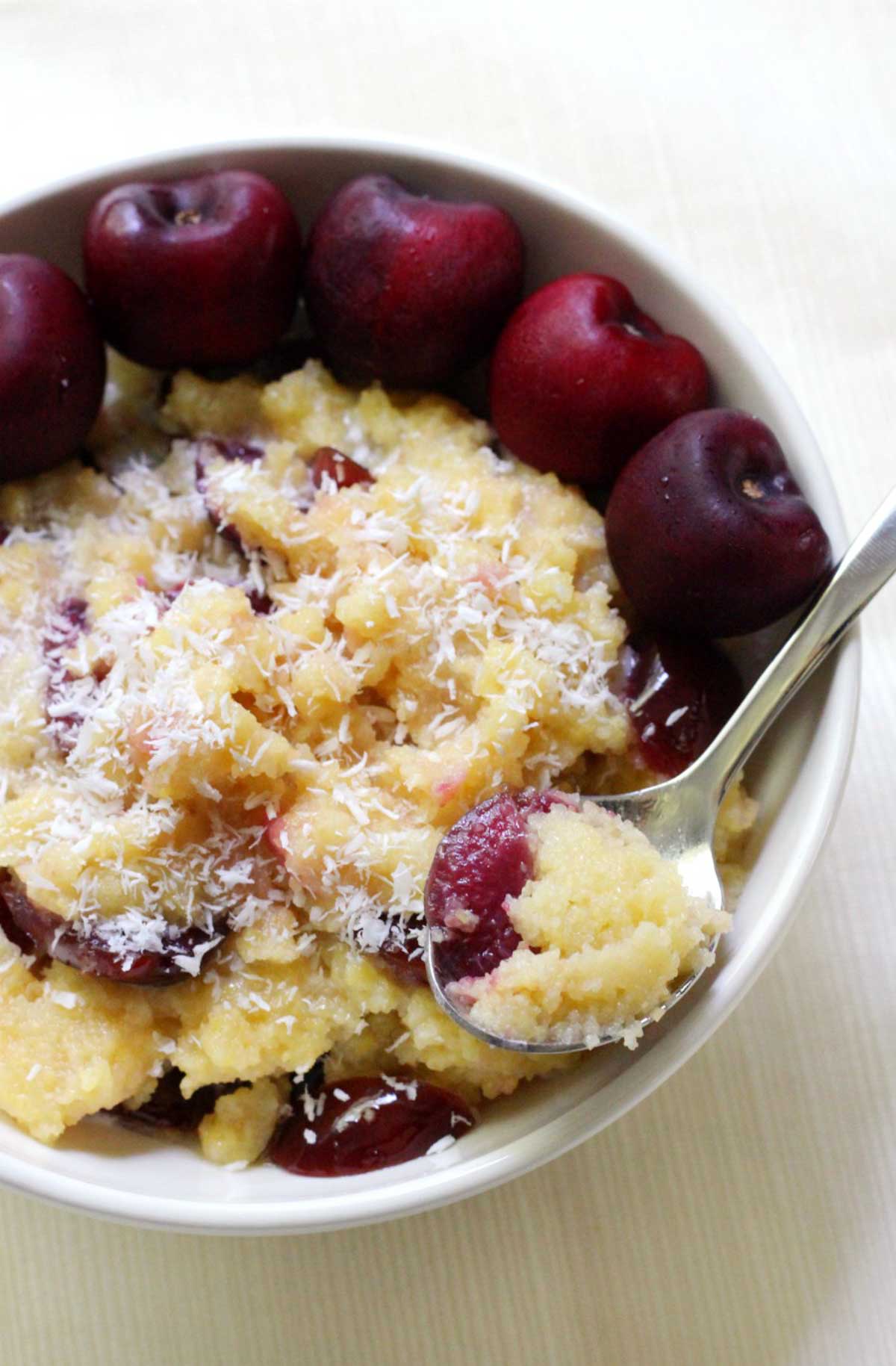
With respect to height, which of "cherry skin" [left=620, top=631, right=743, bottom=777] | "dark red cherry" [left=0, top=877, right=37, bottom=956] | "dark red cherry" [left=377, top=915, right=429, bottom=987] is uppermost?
"cherry skin" [left=620, top=631, right=743, bottom=777]

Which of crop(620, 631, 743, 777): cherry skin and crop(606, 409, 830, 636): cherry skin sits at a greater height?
crop(606, 409, 830, 636): cherry skin

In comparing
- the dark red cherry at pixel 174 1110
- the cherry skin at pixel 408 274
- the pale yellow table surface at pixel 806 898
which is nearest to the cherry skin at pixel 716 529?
the cherry skin at pixel 408 274

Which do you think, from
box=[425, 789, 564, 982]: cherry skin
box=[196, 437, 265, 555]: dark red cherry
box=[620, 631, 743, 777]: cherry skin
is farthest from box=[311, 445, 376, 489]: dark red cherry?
box=[425, 789, 564, 982]: cherry skin

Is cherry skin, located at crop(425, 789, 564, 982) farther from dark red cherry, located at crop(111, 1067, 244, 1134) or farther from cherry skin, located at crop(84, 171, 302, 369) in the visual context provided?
cherry skin, located at crop(84, 171, 302, 369)

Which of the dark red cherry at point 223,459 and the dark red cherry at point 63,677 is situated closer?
the dark red cherry at point 63,677

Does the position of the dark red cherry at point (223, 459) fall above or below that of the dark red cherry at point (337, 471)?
below

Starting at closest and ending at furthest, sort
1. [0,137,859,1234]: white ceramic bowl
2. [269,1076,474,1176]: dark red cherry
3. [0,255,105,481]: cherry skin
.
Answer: [0,137,859,1234]: white ceramic bowl < [269,1076,474,1176]: dark red cherry < [0,255,105,481]: cherry skin

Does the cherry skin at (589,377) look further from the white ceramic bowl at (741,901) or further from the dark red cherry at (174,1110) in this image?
the dark red cherry at (174,1110)
